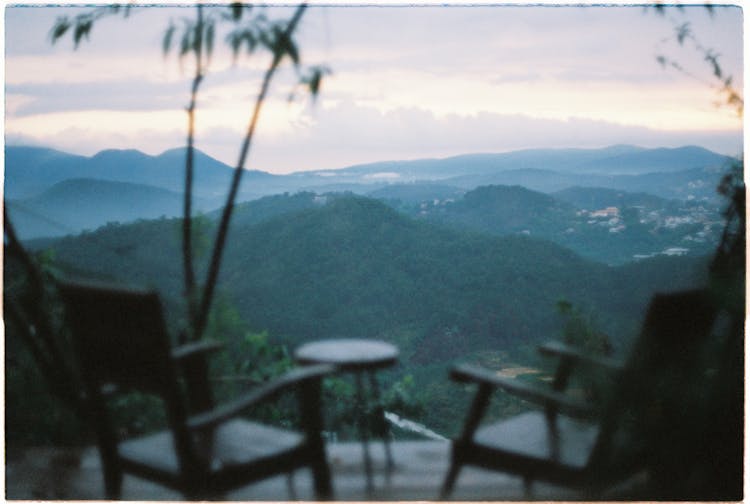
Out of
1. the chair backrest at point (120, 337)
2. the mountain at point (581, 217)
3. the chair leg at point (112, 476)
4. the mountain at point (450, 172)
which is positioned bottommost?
the chair leg at point (112, 476)

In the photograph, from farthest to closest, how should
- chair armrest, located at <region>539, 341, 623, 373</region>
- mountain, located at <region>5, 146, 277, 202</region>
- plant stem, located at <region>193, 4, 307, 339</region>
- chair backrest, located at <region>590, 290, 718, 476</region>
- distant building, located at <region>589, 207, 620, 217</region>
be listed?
distant building, located at <region>589, 207, 620, 217</region>, mountain, located at <region>5, 146, 277, 202</region>, plant stem, located at <region>193, 4, 307, 339</region>, chair armrest, located at <region>539, 341, 623, 373</region>, chair backrest, located at <region>590, 290, 718, 476</region>

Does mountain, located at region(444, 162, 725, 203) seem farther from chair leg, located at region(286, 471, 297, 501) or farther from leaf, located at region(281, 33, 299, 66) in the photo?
chair leg, located at region(286, 471, 297, 501)

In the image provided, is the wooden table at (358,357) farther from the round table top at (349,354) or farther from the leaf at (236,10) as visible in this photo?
the leaf at (236,10)

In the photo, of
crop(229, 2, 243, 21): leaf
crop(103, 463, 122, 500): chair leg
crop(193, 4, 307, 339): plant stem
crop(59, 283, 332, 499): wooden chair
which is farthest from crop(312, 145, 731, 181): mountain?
crop(103, 463, 122, 500): chair leg

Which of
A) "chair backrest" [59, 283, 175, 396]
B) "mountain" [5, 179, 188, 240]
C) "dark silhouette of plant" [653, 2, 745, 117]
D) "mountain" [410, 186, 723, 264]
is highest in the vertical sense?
"dark silhouette of plant" [653, 2, 745, 117]

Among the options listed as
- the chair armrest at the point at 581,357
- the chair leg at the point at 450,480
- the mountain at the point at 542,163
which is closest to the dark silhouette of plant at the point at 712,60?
the mountain at the point at 542,163

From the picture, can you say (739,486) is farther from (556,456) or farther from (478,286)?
(478,286)

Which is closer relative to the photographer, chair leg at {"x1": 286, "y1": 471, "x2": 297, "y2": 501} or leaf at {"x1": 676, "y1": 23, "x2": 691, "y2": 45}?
chair leg at {"x1": 286, "y1": 471, "x2": 297, "y2": 501}

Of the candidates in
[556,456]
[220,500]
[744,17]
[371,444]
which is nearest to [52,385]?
[220,500]
